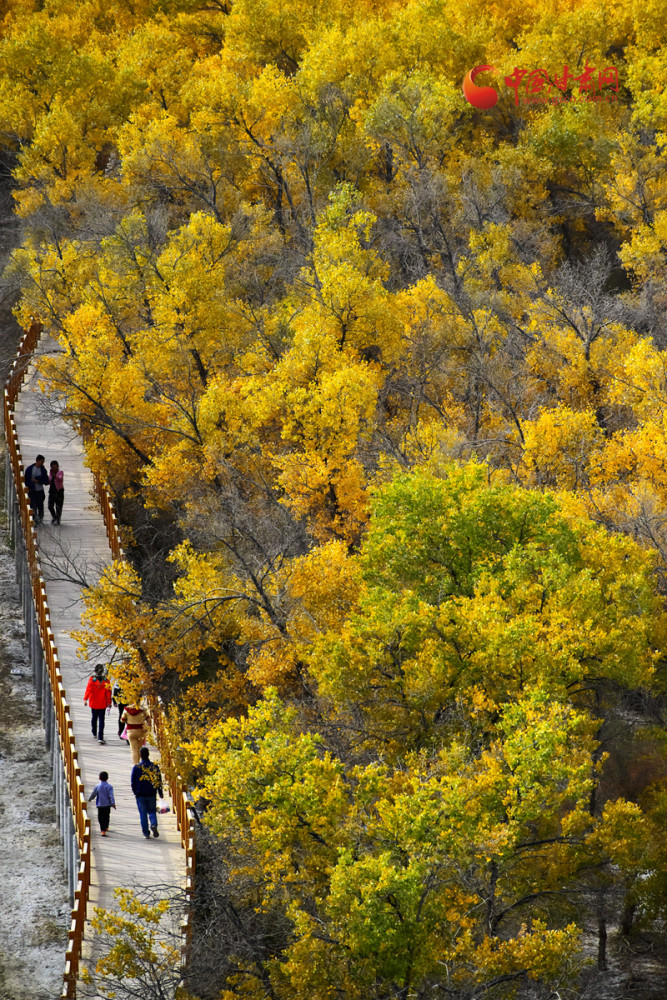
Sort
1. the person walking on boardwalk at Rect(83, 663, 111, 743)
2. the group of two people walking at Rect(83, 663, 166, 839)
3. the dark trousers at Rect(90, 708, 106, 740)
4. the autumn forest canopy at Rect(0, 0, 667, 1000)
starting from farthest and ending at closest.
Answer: the dark trousers at Rect(90, 708, 106, 740), the person walking on boardwalk at Rect(83, 663, 111, 743), the group of two people walking at Rect(83, 663, 166, 839), the autumn forest canopy at Rect(0, 0, 667, 1000)

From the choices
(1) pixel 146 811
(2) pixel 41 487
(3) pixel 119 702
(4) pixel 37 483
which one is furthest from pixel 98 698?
(2) pixel 41 487

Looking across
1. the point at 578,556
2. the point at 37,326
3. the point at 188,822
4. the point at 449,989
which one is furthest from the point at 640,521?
the point at 37,326

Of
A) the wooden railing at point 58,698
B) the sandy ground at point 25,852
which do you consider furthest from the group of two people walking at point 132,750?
the sandy ground at point 25,852

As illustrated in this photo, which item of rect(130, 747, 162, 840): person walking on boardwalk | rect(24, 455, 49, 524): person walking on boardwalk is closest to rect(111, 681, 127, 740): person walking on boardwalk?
rect(130, 747, 162, 840): person walking on boardwalk

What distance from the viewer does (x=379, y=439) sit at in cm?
3559

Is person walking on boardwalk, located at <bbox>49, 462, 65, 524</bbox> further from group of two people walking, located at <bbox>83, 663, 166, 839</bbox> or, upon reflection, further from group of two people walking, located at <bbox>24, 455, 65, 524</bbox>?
group of two people walking, located at <bbox>83, 663, 166, 839</bbox>

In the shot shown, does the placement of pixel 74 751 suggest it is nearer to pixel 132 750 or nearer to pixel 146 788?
pixel 132 750

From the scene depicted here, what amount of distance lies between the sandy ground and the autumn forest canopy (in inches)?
130

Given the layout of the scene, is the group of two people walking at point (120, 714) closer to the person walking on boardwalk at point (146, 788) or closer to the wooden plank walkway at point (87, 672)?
the wooden plank walkway at point (87, 672)

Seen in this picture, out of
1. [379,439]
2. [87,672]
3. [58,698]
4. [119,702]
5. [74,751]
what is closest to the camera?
[74,751]

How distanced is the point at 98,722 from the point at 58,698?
64.0 inches

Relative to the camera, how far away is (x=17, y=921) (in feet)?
83.0

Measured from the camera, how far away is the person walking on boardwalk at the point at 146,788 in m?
22.9

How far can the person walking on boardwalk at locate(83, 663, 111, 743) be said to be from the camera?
85.2 feet
